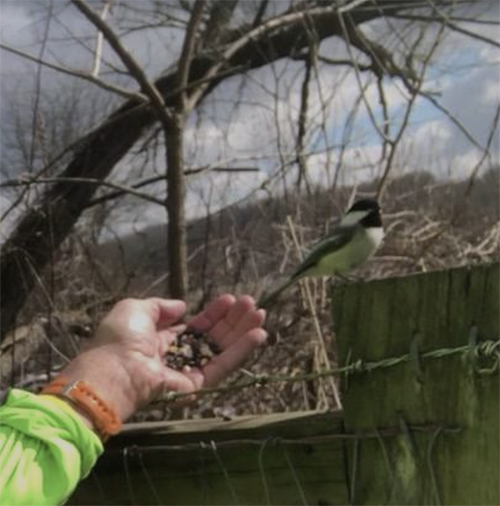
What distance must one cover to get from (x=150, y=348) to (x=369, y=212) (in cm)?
105

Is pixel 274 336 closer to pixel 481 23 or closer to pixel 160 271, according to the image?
pixel 160 271

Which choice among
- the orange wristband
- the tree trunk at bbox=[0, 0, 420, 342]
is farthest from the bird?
the tree trunk at bbox=[0, 0, 420, 342]

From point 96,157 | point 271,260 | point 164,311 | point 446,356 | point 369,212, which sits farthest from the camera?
point 96,157

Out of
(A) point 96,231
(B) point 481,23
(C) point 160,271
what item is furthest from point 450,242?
(A) point 96,231

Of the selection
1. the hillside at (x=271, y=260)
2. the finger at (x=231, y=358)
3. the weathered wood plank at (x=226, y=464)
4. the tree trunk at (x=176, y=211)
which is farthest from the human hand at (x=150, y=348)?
the tree trunk at (x=176, y=211)

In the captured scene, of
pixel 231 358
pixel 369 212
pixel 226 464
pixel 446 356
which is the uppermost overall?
pixel 369 212

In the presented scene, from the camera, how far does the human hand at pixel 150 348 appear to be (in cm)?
173

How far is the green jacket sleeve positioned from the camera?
1.53 metres

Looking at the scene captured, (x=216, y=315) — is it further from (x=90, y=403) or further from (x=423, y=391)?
(x=423, y=391)

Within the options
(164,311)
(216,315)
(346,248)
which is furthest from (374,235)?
(164,311)

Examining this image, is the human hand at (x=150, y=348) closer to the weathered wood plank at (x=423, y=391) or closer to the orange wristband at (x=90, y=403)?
the orange wristband at (x=90, y=403)

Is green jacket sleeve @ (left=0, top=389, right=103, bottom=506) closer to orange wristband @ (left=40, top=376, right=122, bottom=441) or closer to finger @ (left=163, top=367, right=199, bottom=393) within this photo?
orange wristband @ (left=40, top=376, right=122, bottom=441)

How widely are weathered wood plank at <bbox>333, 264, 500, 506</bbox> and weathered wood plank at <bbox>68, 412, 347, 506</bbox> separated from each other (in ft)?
0.24

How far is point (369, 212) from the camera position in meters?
2.74
